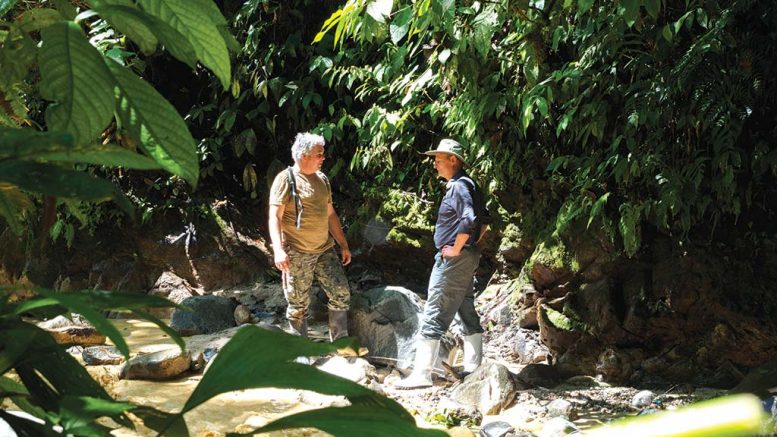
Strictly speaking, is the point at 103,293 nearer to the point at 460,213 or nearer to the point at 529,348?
the point at 460,213

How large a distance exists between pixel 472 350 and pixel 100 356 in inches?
111

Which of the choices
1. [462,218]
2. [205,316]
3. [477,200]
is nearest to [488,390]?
[462,218]

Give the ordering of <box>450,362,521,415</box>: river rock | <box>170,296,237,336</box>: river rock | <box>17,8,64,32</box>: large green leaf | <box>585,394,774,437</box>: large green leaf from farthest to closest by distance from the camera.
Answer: <box>170,296,237,336</box>: river rock < <box>450,362,521,415</box>: river rock < <box>17,8,64,32</box>: large green leaf < <box>585,394,774,437</box>: large green leaf

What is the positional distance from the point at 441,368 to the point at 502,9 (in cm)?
255

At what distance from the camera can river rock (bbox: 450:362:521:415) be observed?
461 cm

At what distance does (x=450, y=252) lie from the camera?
16.8 ft

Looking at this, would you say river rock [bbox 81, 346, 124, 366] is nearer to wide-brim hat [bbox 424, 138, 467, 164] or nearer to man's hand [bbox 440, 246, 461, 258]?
man's hand [bbox 440, 246, 461, 258]

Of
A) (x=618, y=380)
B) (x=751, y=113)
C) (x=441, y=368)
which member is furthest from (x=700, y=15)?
(x=441, y=368)

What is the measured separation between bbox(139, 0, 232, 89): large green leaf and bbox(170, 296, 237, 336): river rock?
636 centimetres

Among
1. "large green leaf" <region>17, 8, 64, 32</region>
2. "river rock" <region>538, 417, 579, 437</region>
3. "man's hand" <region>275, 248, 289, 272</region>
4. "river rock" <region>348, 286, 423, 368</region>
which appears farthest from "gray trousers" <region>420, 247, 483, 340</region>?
"large green leaf" <region>17, 8, 64, 32</region>

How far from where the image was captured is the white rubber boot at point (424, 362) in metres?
5.23

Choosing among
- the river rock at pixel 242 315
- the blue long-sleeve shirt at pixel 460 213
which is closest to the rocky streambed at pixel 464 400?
the blue long-sleeve shirt at pixel 460 213

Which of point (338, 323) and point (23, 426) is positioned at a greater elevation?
point (23, 426)

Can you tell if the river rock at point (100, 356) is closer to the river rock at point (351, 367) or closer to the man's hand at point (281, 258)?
the man's hand at point (281, 258)
